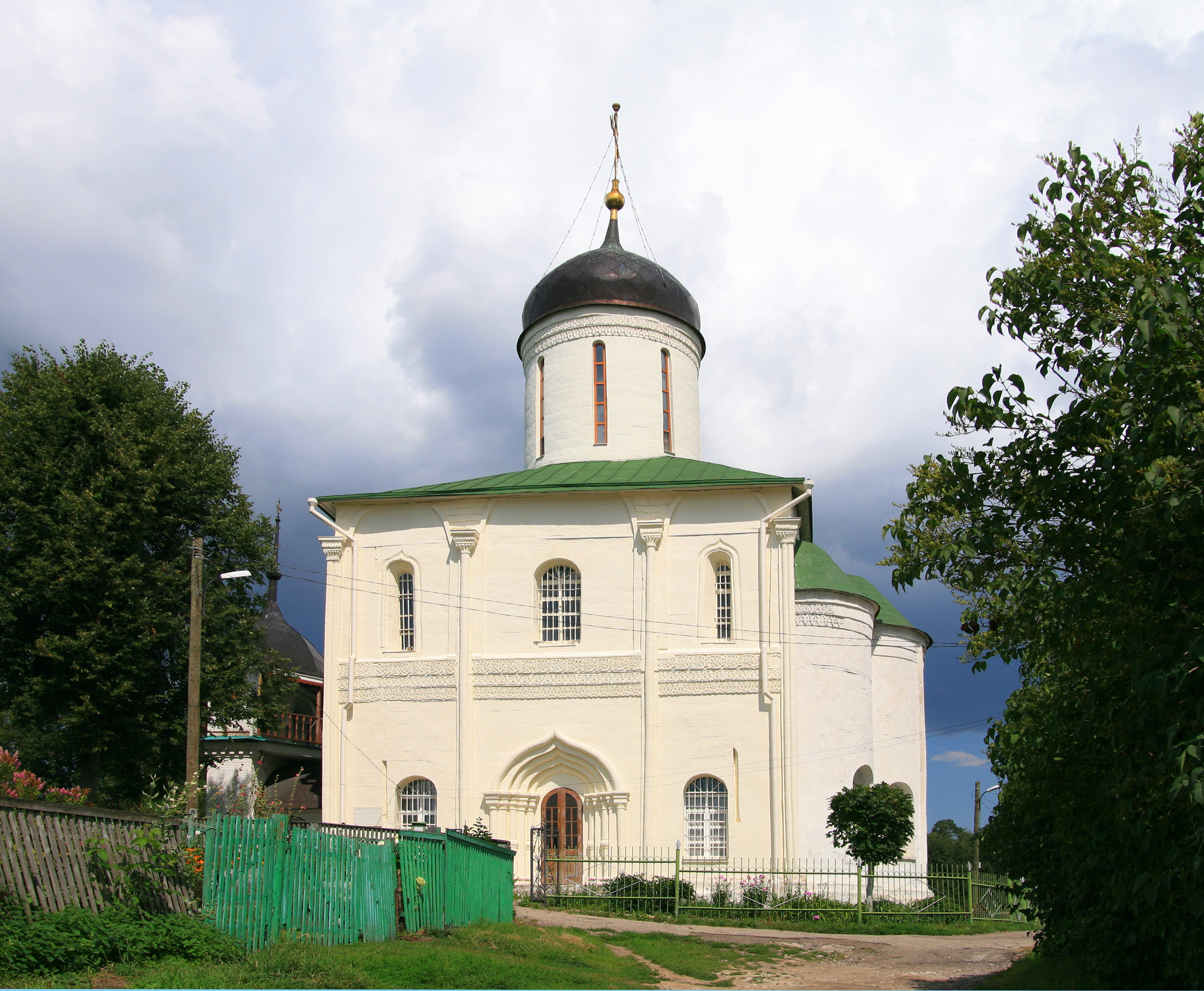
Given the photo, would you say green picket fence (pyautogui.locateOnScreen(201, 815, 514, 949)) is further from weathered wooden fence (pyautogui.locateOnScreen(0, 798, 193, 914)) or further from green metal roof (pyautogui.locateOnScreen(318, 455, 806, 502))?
green metal roof (pyautogui.locateOnScreen(318, 455, 806, 502))

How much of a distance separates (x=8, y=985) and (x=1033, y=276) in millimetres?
8274

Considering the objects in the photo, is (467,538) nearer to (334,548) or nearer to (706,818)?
(334,548)

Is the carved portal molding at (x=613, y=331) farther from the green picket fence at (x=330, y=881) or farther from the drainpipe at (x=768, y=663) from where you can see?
the green picket fence at (x=330, y=881)

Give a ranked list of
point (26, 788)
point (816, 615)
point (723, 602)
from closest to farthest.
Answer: point (26, 788) → point (723, 602) → point (816, 615)

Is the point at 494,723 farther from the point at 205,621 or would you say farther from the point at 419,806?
the point at 205,621

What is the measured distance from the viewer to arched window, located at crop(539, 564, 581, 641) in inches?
866

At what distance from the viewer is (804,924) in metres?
17.8

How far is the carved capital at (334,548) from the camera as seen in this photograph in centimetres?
2286

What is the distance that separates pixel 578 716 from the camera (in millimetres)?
21203

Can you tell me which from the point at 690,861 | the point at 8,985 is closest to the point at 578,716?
the point at 690,861

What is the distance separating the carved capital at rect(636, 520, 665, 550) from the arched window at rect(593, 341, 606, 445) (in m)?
4.34

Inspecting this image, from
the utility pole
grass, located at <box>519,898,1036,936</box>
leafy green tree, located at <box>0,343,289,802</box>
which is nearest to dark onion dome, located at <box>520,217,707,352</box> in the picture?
leafy green tree, located at <box>0,343,289,802</box>

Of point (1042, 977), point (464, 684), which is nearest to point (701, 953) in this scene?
point (1042, 977)

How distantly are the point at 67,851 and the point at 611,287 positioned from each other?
19.7 m
